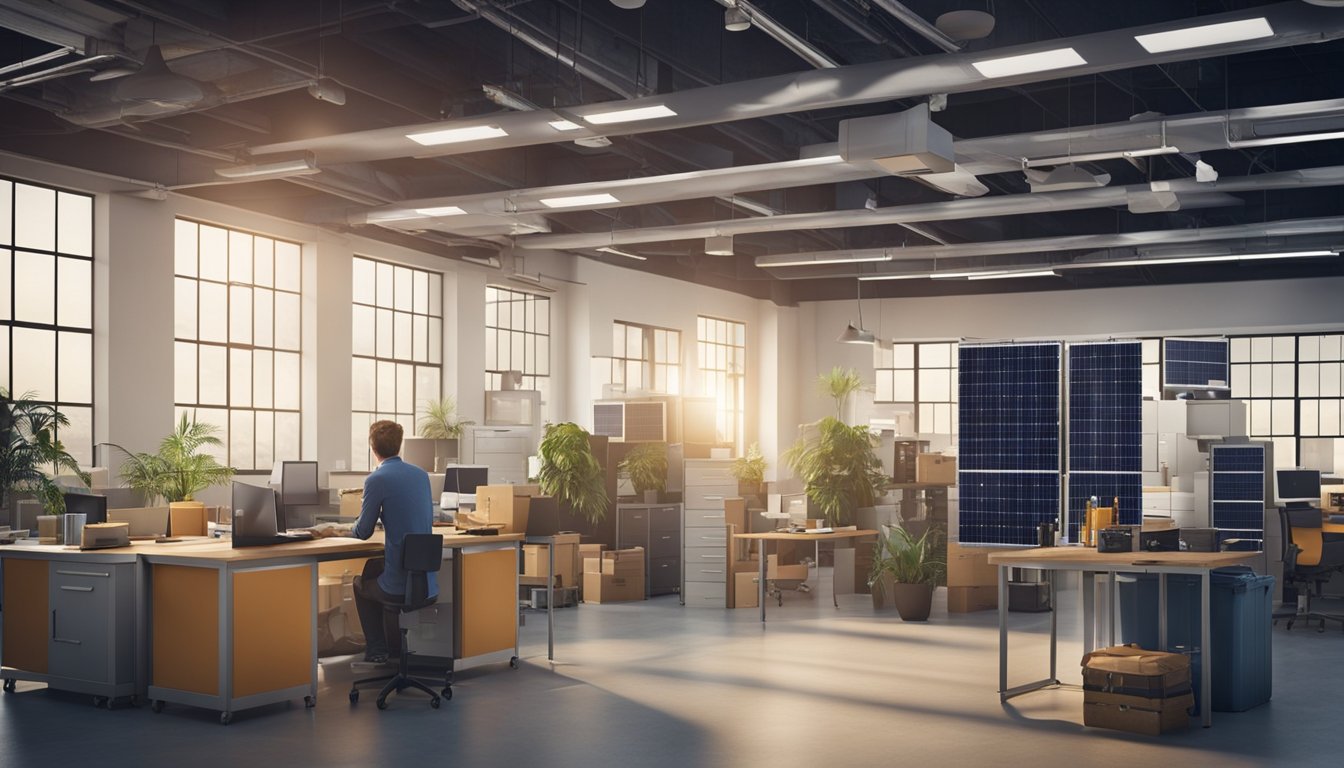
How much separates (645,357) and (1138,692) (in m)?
12.7

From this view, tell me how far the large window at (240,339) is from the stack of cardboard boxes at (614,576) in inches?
142

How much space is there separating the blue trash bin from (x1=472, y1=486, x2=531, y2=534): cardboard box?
3949 millimetres

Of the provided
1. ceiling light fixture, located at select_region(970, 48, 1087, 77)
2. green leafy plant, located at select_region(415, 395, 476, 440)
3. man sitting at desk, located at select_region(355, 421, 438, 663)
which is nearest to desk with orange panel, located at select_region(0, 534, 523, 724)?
man sitting at desk, located at select_region(355, 421, 438, 663)

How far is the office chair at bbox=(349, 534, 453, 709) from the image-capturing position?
6996mm

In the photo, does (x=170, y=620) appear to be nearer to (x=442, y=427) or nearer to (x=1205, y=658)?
(x=1205, y=658)

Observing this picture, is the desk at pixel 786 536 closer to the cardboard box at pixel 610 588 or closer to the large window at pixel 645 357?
the cardboard box at pixel 610 588

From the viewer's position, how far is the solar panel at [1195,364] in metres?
14.2

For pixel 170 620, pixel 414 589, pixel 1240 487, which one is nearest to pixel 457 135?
pixel 414 589

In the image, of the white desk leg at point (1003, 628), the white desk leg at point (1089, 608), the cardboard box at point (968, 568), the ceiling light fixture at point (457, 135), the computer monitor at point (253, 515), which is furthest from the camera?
the cardboard box at point (968, 568)

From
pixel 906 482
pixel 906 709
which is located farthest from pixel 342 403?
pixel 906 709

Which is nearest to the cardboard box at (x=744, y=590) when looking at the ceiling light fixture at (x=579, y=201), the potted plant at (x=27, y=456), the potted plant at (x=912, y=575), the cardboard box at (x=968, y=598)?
the potted plant at (x=912, y=575)

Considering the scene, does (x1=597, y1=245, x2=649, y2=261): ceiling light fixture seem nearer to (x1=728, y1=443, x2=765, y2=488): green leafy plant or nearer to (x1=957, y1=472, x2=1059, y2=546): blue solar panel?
(x1=728, y1=443, x2=765, y2=488): green leafy plant

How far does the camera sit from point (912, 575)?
1123 cm

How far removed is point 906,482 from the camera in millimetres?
13461
